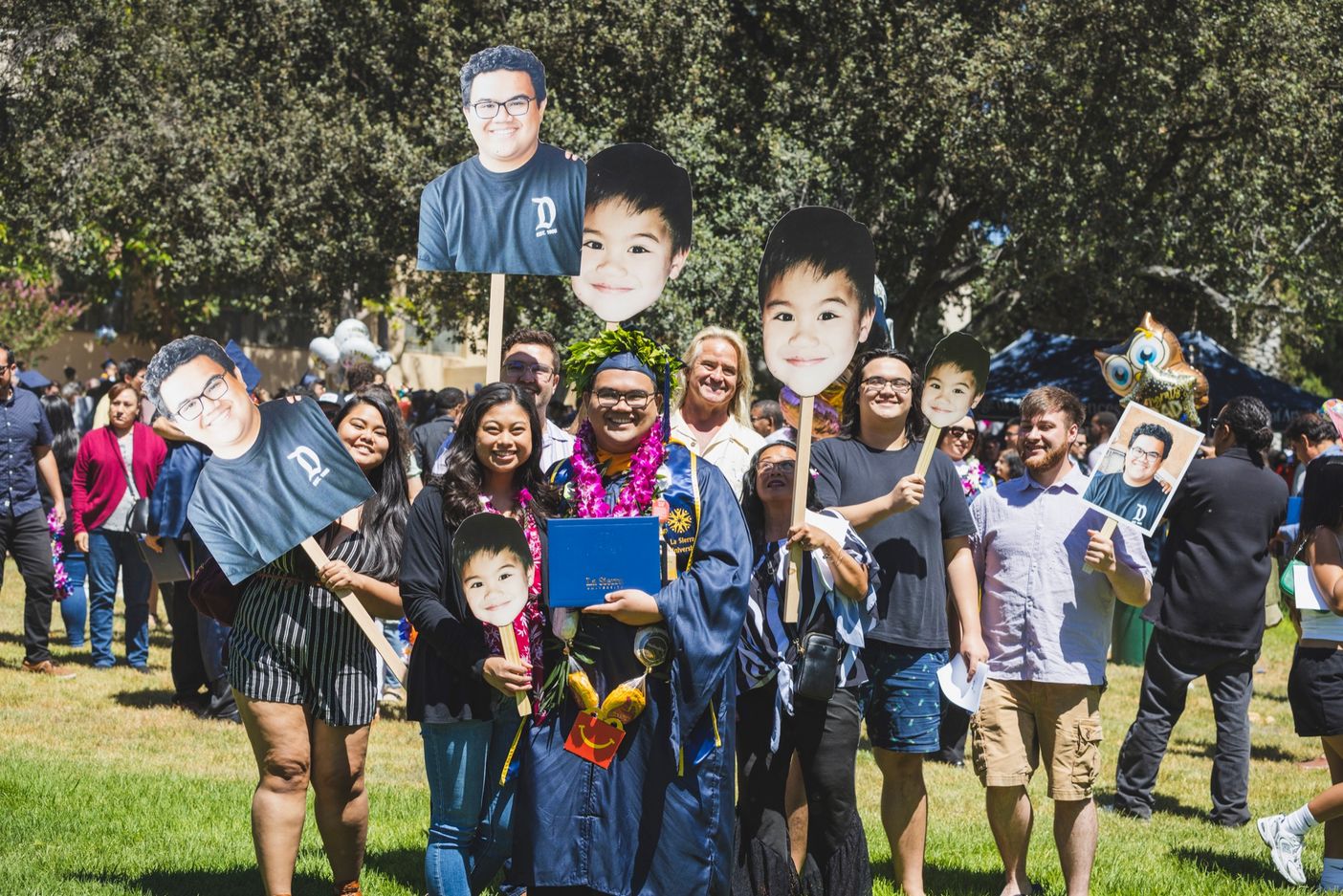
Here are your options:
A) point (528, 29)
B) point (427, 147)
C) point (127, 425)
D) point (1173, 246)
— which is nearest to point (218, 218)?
point (427, 147)

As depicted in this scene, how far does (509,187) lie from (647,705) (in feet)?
7.65

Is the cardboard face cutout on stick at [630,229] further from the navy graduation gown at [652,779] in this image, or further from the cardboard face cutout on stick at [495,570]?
the navy graduation gown at [652,779]

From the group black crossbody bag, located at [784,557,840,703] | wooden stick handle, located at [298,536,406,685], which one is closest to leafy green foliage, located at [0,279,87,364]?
wooden stick handle, located at [298,536,406,685]

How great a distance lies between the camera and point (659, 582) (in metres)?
4.07

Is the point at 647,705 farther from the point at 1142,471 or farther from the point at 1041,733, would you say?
the point at 1142,471

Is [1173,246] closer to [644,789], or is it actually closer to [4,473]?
[4,473]

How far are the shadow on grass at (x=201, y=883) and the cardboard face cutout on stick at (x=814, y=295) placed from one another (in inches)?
107

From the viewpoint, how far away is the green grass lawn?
5.71 metres

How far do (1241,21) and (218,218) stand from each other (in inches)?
537

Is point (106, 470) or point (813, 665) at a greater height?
point (106, 470)

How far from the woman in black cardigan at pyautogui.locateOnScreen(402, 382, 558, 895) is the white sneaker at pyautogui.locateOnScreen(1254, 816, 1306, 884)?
3517mm

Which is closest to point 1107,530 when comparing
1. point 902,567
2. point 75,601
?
point 902,567

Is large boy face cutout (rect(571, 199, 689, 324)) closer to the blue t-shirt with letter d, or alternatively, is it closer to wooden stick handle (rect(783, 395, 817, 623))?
the blue t-shirt with letter d

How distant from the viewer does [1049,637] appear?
18.2 ft
